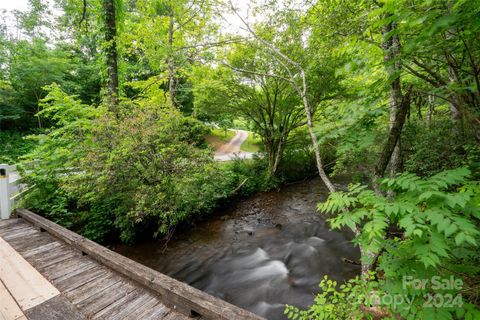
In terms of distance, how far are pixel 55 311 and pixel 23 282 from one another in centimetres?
90

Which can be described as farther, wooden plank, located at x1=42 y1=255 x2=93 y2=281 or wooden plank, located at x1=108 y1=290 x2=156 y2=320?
wooden plank, located at x1=42 y1=255 x2=93 y2=281

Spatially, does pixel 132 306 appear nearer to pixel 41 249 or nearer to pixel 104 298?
pixel 104 298

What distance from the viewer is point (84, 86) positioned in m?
15.2

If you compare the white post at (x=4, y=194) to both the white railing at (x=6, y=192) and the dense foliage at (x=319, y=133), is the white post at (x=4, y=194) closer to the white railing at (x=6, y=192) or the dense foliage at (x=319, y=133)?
the white railing at (x=6, y=192)

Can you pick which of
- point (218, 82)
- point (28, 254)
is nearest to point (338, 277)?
point (28, 254)

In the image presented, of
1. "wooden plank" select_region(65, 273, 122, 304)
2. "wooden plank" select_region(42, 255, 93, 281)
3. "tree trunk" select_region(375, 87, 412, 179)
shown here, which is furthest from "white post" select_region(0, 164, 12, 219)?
"tree trunk" select_region(375, 87, 412, 179)

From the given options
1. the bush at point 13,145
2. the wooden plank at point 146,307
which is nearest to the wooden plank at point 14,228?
the wooden plank at point 146,307

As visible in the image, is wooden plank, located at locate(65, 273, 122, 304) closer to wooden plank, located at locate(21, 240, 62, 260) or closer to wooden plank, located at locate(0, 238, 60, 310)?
wooden plank, located at locate(0, 238, 60, 310)

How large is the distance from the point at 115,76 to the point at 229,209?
5747 millimetres

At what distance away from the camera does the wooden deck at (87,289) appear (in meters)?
2.17

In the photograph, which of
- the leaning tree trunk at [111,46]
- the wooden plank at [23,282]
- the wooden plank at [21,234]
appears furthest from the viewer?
the leaning tree trunk at [111,46]

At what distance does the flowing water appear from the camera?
4.14 metres

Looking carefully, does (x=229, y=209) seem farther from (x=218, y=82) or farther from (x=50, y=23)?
(x=50, y=23)

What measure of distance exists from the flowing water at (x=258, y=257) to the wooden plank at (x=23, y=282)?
89.2 inches
